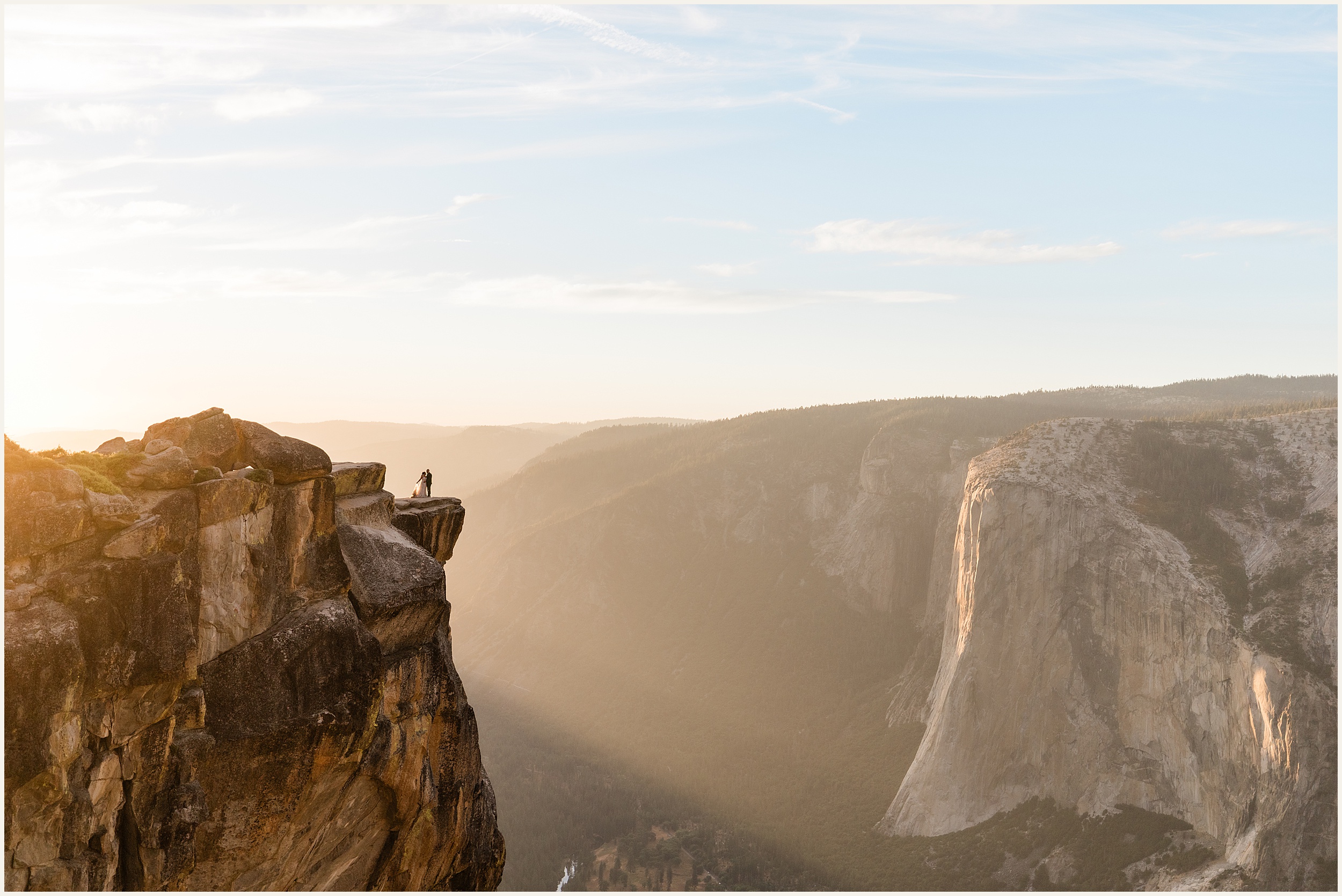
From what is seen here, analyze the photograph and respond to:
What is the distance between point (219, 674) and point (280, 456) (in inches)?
192

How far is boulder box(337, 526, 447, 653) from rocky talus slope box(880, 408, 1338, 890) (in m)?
54.9

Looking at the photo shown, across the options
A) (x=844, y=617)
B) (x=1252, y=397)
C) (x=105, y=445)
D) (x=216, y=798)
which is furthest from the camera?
(x=1252, y=397)

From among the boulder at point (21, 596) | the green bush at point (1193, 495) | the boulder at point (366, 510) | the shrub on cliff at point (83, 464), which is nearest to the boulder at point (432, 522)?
the boulder at point (366, 510)

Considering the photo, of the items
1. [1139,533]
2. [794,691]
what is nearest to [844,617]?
[794,691]

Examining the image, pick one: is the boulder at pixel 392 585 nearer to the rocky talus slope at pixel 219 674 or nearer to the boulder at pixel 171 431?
the rocky talus slope at pixel 219 674

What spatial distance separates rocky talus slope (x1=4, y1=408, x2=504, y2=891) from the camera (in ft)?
52.2

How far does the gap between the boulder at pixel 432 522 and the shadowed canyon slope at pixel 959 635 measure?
5341 cm

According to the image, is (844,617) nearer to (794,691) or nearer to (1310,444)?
(794,691)

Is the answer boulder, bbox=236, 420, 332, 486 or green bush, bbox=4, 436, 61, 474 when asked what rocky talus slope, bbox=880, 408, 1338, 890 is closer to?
boulder, bbox=236, 420, 332, 486

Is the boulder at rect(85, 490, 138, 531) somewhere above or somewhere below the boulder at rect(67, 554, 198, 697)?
above

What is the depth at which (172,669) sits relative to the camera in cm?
1739

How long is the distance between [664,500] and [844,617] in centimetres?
4326

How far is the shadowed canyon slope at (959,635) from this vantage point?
62750 mm

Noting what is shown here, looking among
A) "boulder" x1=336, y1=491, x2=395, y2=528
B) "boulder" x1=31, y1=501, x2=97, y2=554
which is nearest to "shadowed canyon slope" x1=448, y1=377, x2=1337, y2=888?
"boulder" x1=336, y1=491, x2=395, y2=528
